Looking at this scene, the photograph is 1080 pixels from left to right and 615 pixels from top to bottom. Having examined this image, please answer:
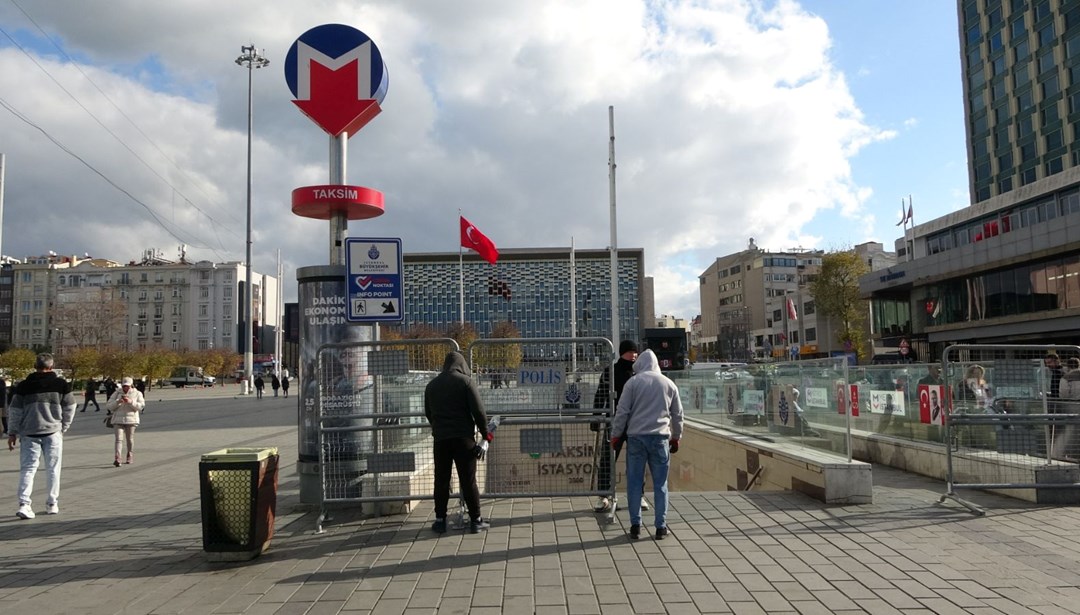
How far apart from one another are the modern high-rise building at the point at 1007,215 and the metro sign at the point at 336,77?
42679mm

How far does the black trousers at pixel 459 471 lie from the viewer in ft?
22.6

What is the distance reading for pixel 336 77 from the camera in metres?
9.30

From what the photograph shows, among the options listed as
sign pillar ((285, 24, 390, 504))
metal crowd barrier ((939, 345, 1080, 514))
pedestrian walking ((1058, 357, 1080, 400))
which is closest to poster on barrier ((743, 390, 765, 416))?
metal crowd barrier ((939, 345, 1080, 514))

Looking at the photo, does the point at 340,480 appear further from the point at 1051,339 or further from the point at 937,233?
the point at 937,233

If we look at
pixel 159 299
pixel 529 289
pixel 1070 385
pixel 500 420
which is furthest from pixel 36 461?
pixel 159 299

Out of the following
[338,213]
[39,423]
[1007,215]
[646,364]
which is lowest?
[39,423]

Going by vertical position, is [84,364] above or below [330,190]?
below

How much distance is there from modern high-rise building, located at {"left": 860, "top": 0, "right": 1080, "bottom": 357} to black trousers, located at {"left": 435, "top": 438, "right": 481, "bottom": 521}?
43472 mm

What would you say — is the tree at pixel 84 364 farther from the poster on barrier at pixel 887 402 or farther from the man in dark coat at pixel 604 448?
the man in dark coat at pixel 604 448

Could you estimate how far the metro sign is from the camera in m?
9.17

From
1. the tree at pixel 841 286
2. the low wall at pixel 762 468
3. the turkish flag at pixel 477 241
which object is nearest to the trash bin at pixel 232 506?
the low wall at pixel 762 468

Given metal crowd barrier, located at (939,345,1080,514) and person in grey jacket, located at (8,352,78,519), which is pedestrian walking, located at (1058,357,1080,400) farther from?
person in grey jacket, located at (8,352,78,519)

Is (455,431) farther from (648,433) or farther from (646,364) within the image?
(646,364)

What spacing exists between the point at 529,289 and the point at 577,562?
106 metres
